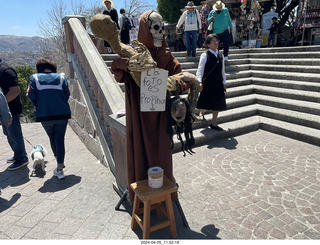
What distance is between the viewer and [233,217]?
9.05ft

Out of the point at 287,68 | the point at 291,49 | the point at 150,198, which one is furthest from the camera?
the point at 291,49

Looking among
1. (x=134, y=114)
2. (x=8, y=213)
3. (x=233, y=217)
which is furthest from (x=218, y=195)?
(x=8, y=213)

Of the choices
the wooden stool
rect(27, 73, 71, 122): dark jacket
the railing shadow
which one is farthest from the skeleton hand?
→ the railing shadow

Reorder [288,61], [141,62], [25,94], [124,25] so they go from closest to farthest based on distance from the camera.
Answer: [141,62] < [288,61] < [124,25] < [25,94]

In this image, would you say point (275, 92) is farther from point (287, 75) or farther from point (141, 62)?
point (141, 62)

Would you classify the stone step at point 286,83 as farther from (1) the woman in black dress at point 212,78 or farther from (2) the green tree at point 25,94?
(2) the green tree at point 25,94

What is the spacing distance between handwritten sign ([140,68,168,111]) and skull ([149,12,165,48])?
0.33 m

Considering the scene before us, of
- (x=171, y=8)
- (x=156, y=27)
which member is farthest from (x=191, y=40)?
(x=171, y=8)

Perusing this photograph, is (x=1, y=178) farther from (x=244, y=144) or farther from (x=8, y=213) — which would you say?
(x=244, y=144)

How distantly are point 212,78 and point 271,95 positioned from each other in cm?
271

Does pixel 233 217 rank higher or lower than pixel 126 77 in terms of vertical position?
lower

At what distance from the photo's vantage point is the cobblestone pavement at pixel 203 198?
259 centimetres

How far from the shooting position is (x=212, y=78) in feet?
16.3
